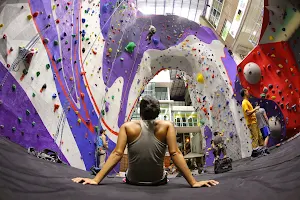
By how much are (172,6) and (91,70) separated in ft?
30.0

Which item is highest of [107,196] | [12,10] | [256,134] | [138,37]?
[138,37]

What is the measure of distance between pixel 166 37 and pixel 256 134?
4.48 meters

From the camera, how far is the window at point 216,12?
12.8m

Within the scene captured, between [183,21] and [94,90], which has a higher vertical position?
[183,21]

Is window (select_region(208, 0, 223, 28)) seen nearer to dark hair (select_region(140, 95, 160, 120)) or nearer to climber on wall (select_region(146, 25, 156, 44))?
climber on wall (select_region(146, 25, 156, 44))

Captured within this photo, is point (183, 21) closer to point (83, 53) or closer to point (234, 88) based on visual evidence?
point (234, 88)

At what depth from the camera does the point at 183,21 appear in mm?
7879

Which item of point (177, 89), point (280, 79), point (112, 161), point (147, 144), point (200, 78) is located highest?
point (177, 89)

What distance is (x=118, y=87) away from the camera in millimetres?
6426

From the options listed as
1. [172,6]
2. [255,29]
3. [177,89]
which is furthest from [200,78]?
[177,89]

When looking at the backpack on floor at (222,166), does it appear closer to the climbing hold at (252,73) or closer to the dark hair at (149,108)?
the dark hair at (149,108)

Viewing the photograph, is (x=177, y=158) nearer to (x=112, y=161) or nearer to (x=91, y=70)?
(x=112, y=161)

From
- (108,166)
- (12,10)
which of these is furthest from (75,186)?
(12,10)

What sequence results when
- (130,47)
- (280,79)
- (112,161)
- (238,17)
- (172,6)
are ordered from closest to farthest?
(112,161) → (280,79) → (130,47) → (238,17) → (172,6)
